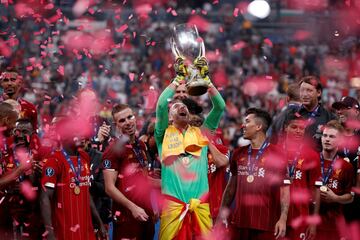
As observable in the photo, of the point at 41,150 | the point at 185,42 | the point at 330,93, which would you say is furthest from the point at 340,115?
the point at 330,93

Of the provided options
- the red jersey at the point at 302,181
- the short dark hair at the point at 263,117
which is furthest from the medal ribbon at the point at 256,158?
the red jersey at the point at 302,181

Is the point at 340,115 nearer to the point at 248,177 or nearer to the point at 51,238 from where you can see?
the point at 248,177

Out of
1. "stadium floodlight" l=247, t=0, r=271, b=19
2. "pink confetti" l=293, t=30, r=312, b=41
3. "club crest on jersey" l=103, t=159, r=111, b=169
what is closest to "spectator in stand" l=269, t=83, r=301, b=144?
"club crest on jersey" l=103, t=159, r=111, b=169

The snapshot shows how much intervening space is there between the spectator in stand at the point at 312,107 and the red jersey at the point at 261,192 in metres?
1.21

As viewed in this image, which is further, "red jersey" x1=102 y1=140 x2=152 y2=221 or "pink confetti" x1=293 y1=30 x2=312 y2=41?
"pink confetti" x1=293 y1=30 x2=312 y2=41

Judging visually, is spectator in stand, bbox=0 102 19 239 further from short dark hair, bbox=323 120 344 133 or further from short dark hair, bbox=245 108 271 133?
short dark hair, bbox=323 120 344 133

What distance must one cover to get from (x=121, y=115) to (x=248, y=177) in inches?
52.3

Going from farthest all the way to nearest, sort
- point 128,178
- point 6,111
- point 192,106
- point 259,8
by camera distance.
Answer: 1. point 259,8
2. point 192,106
3. point 6,111
4. point 128,178

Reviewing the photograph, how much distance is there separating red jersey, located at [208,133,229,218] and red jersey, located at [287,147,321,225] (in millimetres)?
735

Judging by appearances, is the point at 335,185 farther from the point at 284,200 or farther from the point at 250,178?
the point at 250,178

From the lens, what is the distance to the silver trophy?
8336mm

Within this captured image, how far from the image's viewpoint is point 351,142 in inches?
384

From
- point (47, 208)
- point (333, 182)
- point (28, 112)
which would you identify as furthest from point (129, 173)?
point (333, 182)

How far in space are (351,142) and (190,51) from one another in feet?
7.07
